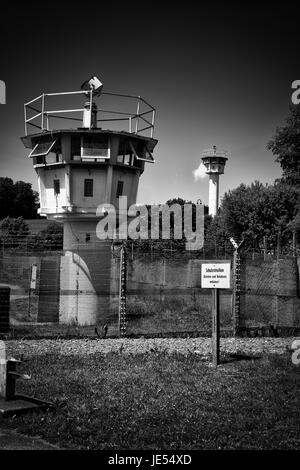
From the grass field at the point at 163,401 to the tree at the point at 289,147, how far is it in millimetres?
24936

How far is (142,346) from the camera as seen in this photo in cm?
1441

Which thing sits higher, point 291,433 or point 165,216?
point 165,216

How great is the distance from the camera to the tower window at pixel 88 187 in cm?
2430

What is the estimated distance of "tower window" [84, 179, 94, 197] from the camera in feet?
79.7

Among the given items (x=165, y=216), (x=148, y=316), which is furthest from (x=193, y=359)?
(x=165, y=216)

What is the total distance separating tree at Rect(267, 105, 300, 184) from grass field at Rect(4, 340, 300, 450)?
24.9m

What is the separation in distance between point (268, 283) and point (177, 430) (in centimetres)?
1541

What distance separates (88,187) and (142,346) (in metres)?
11.1

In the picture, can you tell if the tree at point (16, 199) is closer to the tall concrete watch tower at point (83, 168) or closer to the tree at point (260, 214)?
the tree at point (260, 214)

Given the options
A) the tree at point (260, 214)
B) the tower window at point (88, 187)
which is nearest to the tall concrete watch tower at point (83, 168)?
the tower window at point (88, 187)

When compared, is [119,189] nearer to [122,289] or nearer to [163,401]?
[122,289]

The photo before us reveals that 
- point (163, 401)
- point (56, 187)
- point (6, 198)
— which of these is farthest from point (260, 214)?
point (6, 198)

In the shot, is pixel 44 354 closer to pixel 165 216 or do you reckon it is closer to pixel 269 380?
pixel 269 380
